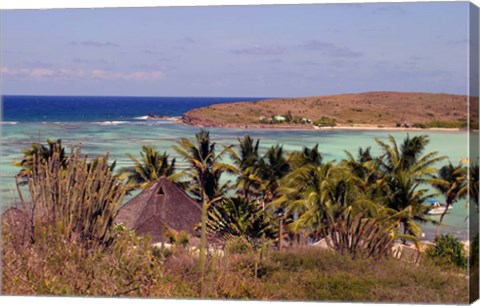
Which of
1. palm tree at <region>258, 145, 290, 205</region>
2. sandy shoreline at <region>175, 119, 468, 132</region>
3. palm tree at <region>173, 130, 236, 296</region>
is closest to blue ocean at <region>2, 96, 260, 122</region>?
sandy shoreline at <region>175, 119, 468, 132</region>

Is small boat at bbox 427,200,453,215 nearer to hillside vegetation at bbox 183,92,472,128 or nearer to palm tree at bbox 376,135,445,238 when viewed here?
palm tree at bbox 376,135,445,238

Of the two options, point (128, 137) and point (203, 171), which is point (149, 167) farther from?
point (203, 171)

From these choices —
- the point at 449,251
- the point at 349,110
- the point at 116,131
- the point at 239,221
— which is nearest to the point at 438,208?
the point at 449,251

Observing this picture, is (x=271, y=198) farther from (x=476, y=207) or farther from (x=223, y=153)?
(x=476, y=207)

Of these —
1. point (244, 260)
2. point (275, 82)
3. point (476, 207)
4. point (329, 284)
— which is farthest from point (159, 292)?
point (476, 207)

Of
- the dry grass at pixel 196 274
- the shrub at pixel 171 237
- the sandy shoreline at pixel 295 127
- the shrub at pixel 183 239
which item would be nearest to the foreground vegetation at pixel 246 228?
the dry grass at pixel 196 274
